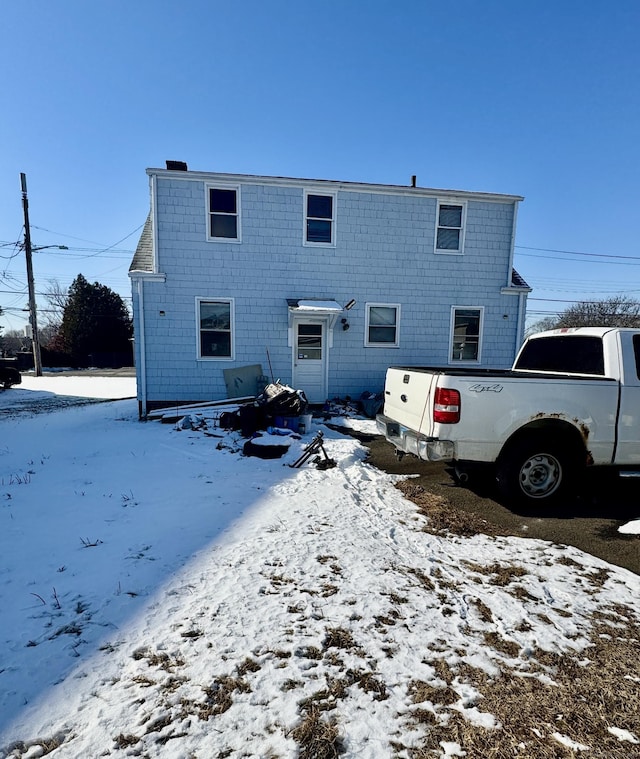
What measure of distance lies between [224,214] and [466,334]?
24.3 feet

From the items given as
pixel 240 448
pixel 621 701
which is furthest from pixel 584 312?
pixel 621 701

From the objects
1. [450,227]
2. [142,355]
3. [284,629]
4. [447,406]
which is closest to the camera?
[284,629]

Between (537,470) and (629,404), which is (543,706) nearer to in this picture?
(537,470)

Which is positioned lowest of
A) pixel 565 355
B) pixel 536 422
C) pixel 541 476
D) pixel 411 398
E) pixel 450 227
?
pixel 541 476

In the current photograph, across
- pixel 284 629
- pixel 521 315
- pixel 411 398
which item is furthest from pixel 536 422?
pixel 521 315

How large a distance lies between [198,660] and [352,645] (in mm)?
856

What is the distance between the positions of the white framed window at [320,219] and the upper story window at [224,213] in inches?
70.7

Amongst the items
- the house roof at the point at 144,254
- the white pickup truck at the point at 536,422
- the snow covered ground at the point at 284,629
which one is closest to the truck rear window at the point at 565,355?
the white pickup truck at the point at 536,422

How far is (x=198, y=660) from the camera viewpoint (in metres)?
2.10

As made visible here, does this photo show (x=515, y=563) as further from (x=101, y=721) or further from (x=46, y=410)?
(x=46, y=410)

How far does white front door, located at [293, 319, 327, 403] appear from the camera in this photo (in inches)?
413

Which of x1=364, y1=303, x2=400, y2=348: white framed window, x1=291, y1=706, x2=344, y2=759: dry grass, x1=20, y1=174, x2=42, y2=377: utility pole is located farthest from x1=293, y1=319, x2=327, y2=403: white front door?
x1=20, y1=174, x2=42, y2=377: utility pole

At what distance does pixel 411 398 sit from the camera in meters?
4.77

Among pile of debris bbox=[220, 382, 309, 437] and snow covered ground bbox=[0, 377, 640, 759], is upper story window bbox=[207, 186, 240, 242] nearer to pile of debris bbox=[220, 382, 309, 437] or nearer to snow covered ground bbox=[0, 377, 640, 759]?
pile of debris bbox=[220, 382, 309, 437]
